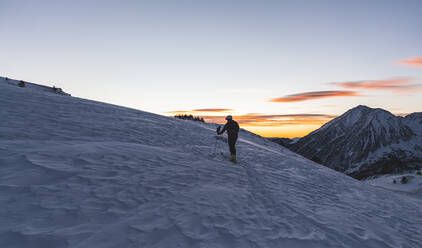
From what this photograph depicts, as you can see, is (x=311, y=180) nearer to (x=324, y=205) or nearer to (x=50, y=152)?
(x=324, y=205)

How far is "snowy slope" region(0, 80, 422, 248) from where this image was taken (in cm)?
350

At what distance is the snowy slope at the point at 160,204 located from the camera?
3496 millimetres

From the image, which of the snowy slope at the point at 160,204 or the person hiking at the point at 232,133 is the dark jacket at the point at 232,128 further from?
the snowy slope at the point at 160,204

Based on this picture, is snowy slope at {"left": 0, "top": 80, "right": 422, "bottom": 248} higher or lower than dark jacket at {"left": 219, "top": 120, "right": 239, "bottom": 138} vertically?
lower

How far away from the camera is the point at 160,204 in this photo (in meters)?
4.53

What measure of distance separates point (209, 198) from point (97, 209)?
91.7 inches

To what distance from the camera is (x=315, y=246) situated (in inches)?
161

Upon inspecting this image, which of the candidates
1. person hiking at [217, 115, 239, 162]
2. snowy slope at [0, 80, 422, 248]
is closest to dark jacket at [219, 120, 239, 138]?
person hiking at [217, 115, 239, 162]

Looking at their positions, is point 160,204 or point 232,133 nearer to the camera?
point 160,204

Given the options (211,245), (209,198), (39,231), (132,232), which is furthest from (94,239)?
(209,198)

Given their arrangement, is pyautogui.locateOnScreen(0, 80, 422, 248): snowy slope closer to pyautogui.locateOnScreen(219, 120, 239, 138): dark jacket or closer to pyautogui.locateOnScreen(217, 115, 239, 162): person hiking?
pyautogui.locateOnScreen(217, 115, 239, 162): person hiking

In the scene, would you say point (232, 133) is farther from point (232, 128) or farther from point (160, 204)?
point (160, 204)

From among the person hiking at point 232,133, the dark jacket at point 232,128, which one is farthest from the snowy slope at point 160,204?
the dark jacket at point 232,128

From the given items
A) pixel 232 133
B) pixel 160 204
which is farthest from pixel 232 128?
pixel 160 204
